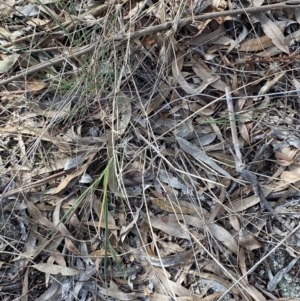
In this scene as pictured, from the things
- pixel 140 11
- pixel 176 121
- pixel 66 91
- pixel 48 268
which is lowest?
pixel 48 268

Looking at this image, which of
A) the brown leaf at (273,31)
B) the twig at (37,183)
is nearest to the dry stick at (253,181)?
the brown leaf at (273,31)

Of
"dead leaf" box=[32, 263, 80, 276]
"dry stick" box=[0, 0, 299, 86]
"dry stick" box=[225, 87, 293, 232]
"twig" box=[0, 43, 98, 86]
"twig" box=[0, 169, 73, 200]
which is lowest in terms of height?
"dead leaf" box=[32, 263, 80, 276]

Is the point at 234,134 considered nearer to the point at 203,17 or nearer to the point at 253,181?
the point at 253,181

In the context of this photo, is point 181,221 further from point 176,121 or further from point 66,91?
point 66,91

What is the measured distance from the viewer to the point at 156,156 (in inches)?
55.1

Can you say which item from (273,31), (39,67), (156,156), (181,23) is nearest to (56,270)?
(156,156)

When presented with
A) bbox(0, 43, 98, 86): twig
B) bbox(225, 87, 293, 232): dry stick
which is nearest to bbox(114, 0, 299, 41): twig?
bbox(0, 43, 98, 86): twig

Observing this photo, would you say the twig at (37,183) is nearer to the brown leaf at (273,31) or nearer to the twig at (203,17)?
the twig at (203,17)

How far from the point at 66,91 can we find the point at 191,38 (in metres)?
0.38

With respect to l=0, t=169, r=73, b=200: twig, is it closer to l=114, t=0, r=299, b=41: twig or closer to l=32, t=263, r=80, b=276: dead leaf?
l=32, t=263, r=80, b=276: dead leaf

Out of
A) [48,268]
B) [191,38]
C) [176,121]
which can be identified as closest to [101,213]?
[48,268]

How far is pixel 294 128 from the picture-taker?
4.49 ft

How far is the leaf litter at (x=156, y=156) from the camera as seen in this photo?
53.5 inches

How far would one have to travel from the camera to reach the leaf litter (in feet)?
4.46
